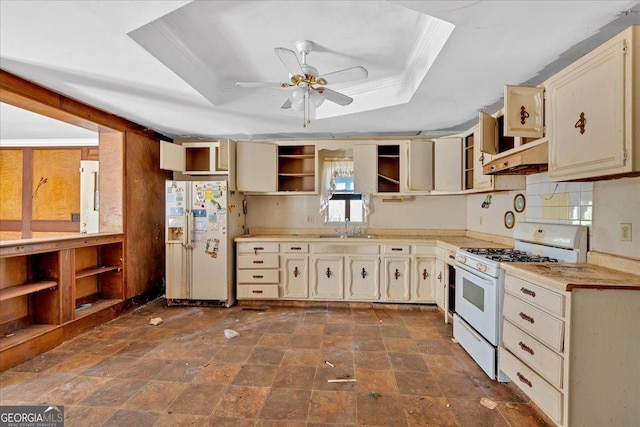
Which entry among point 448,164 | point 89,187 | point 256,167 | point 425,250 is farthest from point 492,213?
point 89,187

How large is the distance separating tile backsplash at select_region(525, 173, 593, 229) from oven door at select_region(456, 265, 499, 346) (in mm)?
798

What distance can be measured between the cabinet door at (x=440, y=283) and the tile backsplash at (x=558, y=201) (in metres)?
1.02

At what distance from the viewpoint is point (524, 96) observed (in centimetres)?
210

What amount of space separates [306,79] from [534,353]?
7.82 feet

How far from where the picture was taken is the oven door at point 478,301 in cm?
218

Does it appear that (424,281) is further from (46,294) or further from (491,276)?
(46,294)

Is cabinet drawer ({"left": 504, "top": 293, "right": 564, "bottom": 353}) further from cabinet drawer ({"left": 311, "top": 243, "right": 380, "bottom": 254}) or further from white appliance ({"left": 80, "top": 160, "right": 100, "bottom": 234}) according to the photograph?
white appliance ({"left": 80, "top": 160, "right": 100, "bottom": 234})

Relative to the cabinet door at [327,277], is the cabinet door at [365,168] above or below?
above

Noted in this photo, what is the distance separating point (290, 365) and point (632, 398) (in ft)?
6.90

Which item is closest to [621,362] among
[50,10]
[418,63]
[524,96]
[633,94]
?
[633,94]

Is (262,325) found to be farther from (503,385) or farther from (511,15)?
(511,15)

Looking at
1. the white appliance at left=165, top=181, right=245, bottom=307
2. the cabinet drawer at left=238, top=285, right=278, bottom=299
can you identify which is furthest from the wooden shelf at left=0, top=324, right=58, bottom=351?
the cabinet drawer at left=238, top=285, right=278, bottom=299

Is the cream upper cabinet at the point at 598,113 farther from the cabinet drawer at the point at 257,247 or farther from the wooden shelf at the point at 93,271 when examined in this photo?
the wooden shelf at the point at 93,271

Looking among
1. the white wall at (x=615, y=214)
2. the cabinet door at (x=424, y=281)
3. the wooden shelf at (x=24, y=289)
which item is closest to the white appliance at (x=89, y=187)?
the wooden shelf at (x=24, y=289)
